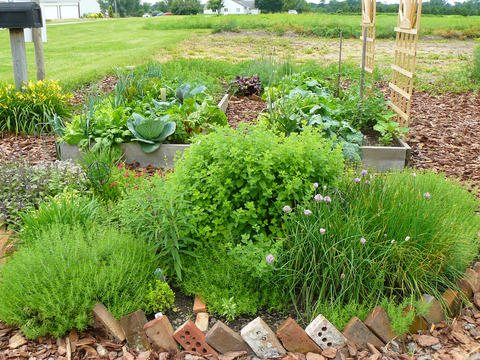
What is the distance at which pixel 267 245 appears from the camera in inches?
100

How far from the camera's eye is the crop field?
1042 centimetres

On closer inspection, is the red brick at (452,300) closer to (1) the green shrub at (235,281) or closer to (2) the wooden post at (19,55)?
(1) the green shrub at (235,281)

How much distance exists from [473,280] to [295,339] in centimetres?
130

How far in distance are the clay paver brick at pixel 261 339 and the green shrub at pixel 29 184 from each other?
2167 millimetres

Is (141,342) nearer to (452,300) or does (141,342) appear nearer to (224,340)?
(224,340)

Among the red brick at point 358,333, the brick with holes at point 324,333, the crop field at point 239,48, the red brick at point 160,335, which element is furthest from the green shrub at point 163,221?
the crop field at point 239,48

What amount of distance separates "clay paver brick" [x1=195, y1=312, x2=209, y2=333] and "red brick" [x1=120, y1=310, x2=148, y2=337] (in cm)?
33

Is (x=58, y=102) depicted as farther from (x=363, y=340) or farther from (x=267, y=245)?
(x=363, y=340)

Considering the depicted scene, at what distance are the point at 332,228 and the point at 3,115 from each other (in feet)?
16.8

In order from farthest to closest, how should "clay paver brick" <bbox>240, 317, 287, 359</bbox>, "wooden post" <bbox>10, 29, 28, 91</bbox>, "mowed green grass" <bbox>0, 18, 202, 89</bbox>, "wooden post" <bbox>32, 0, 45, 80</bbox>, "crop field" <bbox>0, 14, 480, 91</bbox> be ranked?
1. "crop field" <bbox>0, 14, 480, 91</bbox>
2. "mowed green grass" <bbox>0, 18, 202, 89</bbox>
3. "wooden post" <bbox>32, 0, 45, 80</bbox>
4. "wooden post" <bbox>10, 29, 28, 91</bbox>
5. "clay paver brick" <bbox>240, 317, 287, 359</bbox>

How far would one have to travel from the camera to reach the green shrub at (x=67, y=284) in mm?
2230

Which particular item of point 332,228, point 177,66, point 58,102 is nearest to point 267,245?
point 332,228

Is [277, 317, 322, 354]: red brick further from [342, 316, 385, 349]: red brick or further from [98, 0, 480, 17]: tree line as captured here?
[98, 0, 480, 17]: tree line

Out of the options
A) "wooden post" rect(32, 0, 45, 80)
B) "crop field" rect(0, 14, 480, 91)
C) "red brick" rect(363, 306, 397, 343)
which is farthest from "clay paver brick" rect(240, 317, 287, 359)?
"wooden post" rect(32, 0, 45, 80)
